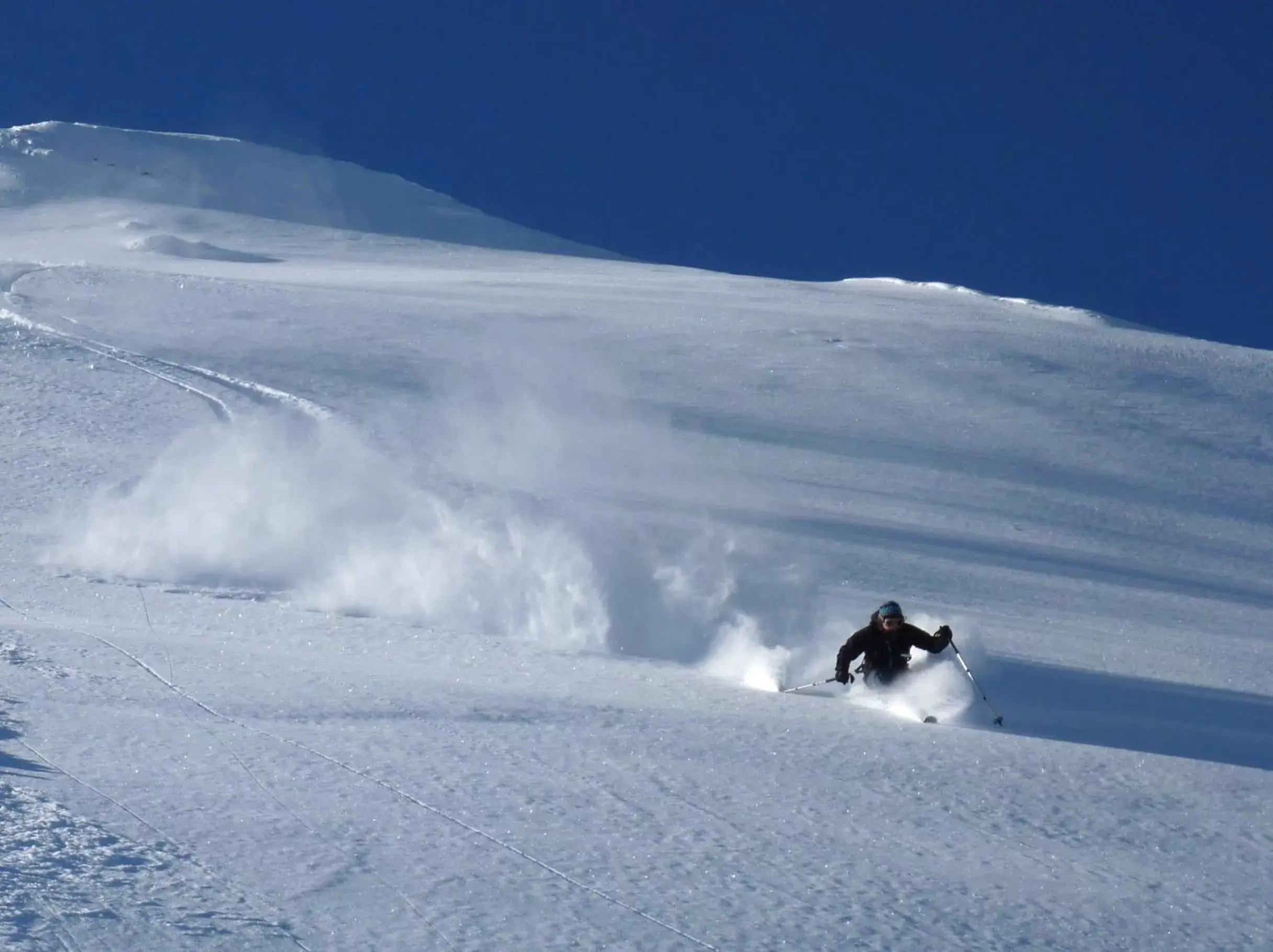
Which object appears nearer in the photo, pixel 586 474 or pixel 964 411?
pixel 586 474

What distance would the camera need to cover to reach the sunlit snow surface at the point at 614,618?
15.4ft

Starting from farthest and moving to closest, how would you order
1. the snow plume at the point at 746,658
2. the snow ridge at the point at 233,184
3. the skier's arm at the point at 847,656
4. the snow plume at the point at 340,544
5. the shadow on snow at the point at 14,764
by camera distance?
1. the snow ridge at the point at 233,184
2. the snow plume at the point at 340,544
3. the snow plume at the point at 746,658
4. the skier's arm at the point at 847,656
5. the shadow on snow at the point at 14,764

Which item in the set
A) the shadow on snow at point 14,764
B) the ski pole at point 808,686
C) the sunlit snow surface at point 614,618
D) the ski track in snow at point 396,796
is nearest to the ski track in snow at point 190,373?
the sunlit snow surface at point 614,618

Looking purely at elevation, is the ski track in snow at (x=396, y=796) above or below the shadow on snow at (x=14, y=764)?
below

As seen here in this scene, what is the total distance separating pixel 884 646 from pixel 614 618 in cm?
208

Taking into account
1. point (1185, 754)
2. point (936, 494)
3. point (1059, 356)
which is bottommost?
point (1185, 754)

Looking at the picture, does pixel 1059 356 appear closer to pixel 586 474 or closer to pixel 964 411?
pixel 964 411

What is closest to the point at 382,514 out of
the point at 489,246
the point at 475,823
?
the point at 475,823

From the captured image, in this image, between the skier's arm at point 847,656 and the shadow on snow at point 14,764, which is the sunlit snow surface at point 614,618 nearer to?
the shadow on snow at point 14,764

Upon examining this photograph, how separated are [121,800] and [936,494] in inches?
406

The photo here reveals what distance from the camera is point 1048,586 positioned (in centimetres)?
1184

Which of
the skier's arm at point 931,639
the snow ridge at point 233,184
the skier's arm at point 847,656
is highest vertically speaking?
the snow ridge at point 233,184

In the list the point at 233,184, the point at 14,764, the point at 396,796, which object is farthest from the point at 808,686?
the point at 233,184

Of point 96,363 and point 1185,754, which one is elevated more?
point 96,363
